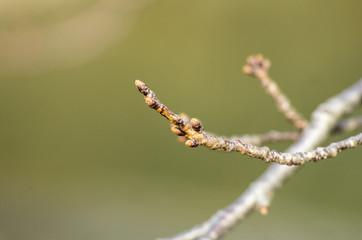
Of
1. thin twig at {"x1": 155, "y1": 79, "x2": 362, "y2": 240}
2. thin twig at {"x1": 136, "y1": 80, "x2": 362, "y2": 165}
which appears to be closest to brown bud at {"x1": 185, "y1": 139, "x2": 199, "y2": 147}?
thin twig at {"x1": 136, "y1": 80, "x2": 362, "y2": 165}

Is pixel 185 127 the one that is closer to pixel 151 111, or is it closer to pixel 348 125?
pixel 348 125

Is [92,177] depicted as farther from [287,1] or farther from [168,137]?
[287,1]

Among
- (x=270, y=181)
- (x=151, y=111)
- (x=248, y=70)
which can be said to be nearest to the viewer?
(x=270, y=181)

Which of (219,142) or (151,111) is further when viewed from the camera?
(151,111)

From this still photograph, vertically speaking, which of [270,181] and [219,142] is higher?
[270,181]

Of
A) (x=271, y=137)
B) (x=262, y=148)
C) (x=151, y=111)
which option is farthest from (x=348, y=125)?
(x=151, y=111)

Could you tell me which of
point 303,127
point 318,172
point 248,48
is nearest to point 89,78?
point 248,48
